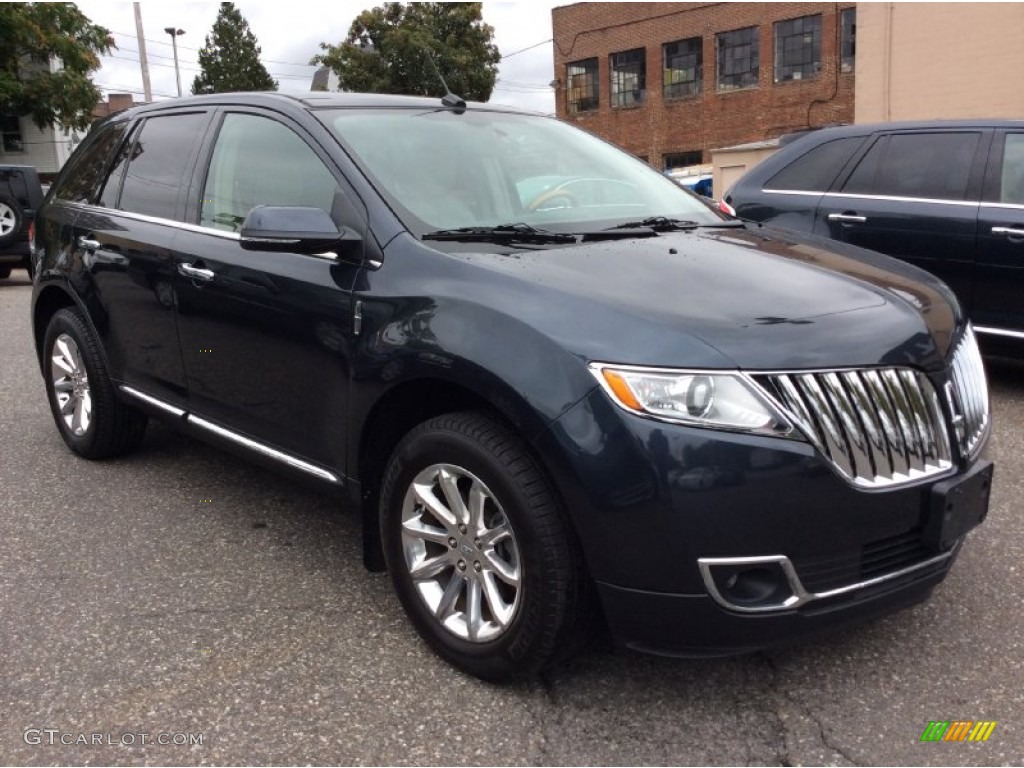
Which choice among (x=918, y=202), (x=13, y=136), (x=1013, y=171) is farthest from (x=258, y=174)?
(x=13, y=136)

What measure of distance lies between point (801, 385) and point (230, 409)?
7.19ft

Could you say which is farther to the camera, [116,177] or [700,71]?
[700,71]

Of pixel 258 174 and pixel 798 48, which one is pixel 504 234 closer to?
pixel 258 174

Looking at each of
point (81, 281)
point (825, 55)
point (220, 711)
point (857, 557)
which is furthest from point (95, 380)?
point (825, 55)

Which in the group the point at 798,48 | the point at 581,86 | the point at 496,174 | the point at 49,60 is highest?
the point at 49,60

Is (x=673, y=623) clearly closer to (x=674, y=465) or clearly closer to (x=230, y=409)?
(x=674, y=465)

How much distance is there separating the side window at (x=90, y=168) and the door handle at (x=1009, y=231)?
4.74 m

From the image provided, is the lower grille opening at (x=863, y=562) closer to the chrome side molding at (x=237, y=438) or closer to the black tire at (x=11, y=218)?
the chrome side molding at (x=237, y=438)

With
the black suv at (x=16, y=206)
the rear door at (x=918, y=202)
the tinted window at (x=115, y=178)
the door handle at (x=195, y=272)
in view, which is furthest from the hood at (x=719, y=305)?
the black suv at (x=16, y=206)

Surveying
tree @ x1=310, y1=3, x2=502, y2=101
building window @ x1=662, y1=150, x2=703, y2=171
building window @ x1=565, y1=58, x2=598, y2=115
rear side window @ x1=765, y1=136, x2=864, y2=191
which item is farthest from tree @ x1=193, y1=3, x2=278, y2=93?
rear side window @ x1=765, y1=136, x2=864, y2=191

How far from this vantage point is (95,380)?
4.50 meters

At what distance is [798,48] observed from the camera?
2931 centimetres

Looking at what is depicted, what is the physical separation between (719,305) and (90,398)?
3362 millimetres

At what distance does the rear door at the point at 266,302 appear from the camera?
3062 mm
